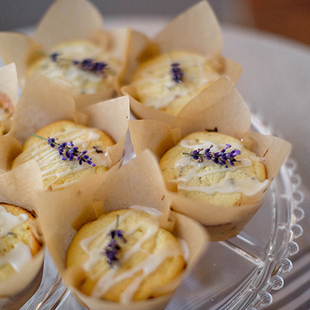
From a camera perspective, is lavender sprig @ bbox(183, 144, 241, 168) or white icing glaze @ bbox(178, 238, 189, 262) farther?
lavender sprig @ bbox(183, 144, 241, 168)

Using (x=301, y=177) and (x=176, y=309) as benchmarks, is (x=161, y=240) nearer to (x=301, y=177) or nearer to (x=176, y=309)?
(x=176, y=309)

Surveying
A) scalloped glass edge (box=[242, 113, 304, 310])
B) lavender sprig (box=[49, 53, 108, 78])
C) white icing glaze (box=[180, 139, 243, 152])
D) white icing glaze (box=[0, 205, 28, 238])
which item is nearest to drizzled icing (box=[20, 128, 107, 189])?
white icing glaze (box=[0, 205, 28, 238])

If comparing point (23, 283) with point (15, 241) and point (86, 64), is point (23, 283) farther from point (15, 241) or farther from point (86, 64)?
point (86, 64)

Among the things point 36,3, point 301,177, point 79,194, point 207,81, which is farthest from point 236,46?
point 36,3

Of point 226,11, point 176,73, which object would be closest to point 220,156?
point 176,73

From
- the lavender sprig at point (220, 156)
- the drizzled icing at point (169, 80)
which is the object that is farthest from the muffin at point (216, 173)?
the drizzled icing at point (169, 80)

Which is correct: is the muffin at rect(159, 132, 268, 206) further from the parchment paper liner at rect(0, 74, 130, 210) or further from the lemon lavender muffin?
the lemon lavender muffin

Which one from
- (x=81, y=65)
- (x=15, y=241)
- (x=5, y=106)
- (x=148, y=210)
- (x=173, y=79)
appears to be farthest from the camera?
(x=81, y=65)
